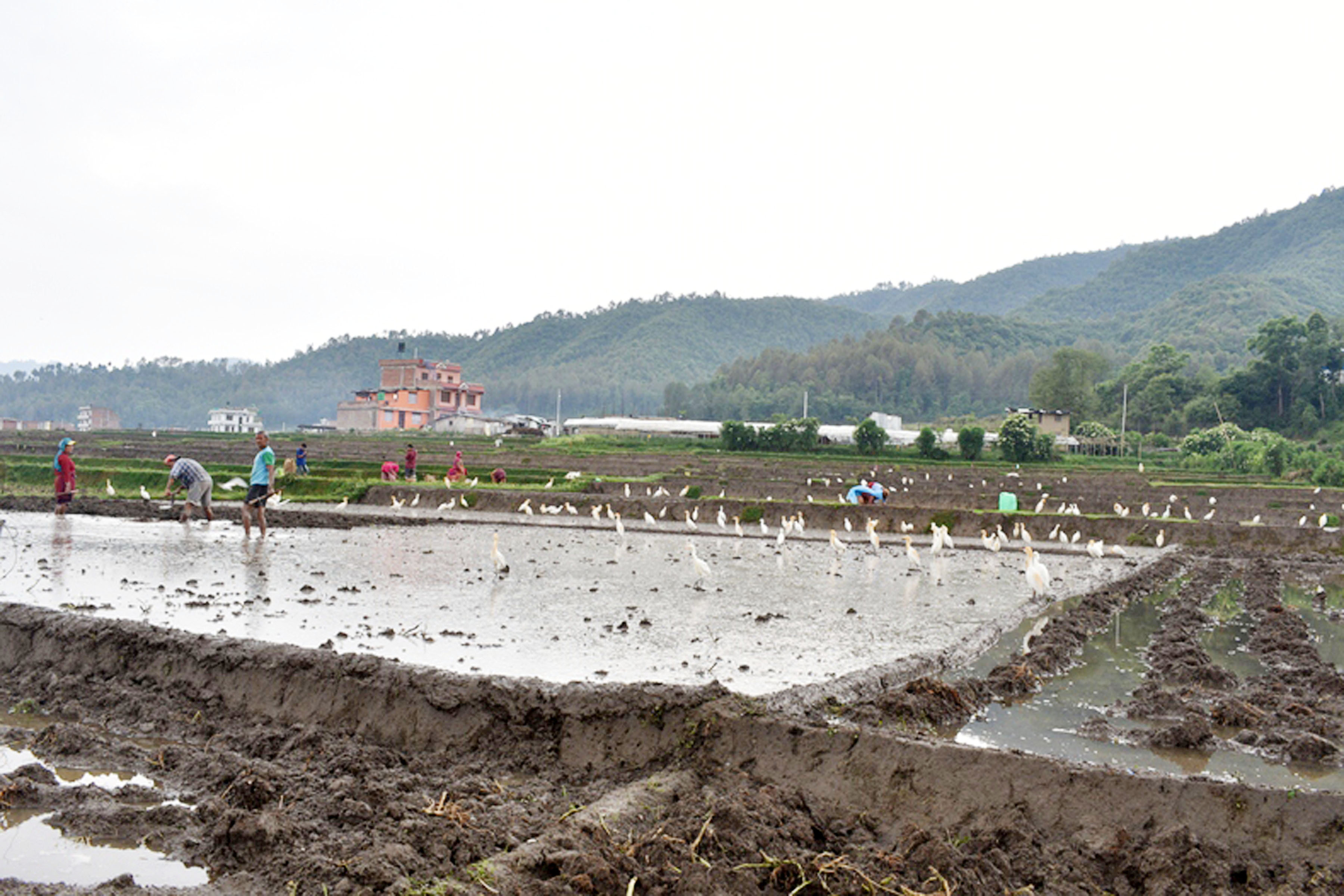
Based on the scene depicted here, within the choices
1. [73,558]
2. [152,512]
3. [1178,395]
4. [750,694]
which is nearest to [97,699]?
[750,694]

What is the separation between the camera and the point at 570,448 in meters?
59.2

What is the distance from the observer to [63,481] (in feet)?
70.4

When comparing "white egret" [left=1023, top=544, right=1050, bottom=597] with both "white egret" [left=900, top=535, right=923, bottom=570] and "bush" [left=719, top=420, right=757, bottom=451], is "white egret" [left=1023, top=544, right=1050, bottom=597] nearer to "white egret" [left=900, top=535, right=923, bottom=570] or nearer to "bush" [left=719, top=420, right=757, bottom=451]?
"white egret" [left=900, top=535, right=923, bottom=570]

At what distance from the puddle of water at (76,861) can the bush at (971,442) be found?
55.7 metres

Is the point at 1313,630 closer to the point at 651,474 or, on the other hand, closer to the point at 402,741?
the point at 402,741

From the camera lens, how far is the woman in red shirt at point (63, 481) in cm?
2109

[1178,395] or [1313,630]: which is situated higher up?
[1178,395]

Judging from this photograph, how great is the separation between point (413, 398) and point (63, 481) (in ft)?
294

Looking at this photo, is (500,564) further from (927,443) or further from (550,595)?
(927,443)

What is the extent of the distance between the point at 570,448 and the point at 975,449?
2333cm

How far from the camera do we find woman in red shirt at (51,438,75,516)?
21094mm

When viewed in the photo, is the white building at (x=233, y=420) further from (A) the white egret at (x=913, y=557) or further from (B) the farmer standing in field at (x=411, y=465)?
(A) the white egret at (x=913, y=557)

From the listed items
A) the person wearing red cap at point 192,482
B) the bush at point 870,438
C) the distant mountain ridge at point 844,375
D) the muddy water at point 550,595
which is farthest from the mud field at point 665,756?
the distant mountain ridge at point 844,375

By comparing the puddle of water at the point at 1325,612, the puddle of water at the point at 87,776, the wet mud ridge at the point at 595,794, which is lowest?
the puddle of water at the point at 1325,612
